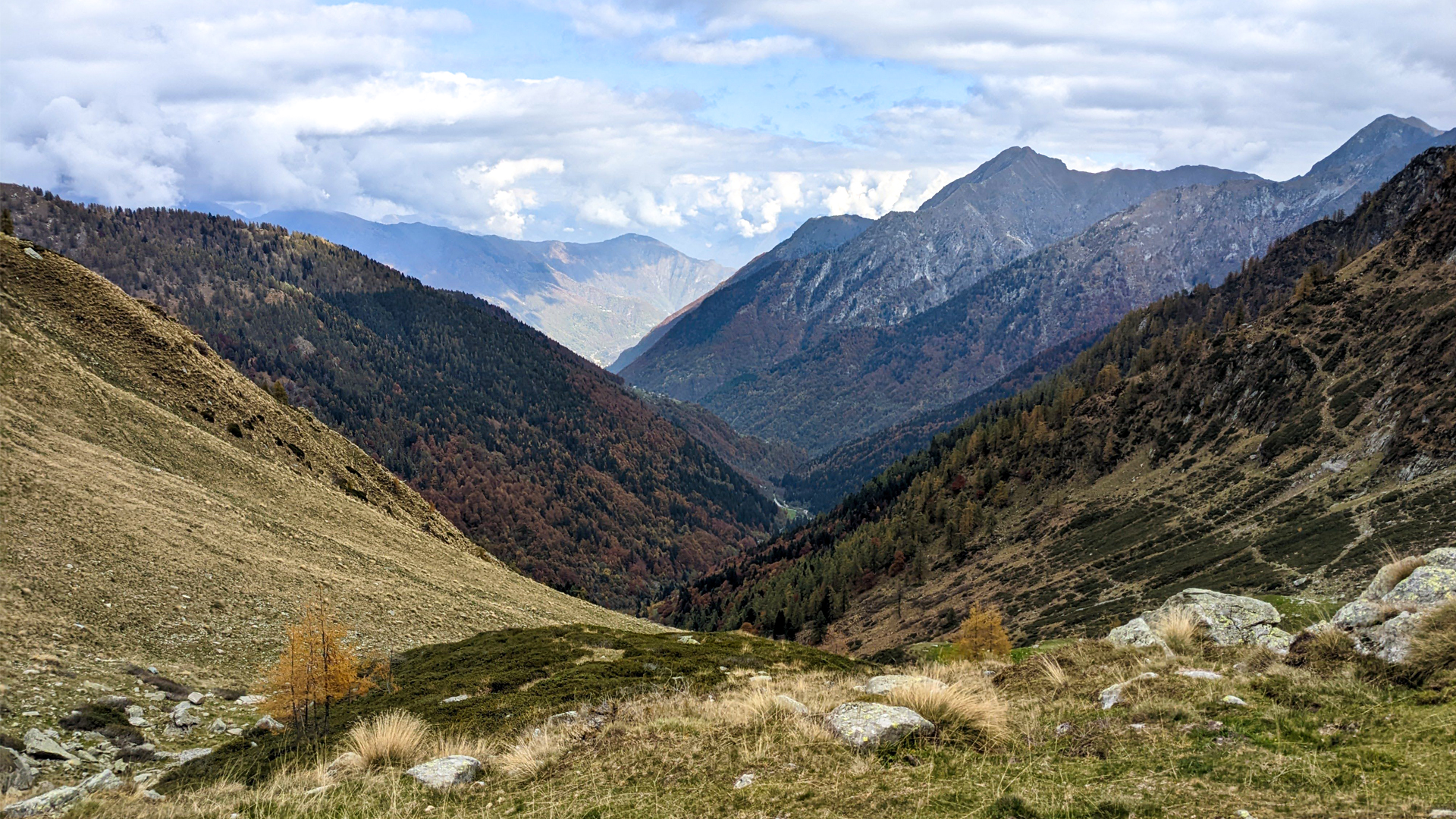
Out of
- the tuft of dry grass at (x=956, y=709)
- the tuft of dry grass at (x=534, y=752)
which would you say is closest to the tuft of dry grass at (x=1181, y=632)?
the tuft of dry grass at (x=956, y=709)

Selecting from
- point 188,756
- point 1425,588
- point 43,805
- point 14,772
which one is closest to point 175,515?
point 188,756

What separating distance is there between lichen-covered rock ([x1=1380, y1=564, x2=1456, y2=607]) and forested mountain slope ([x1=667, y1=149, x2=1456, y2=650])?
49870 millimetres

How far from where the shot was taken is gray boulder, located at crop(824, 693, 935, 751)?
13305mm

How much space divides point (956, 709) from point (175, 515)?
47618mm

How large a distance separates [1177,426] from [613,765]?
151 m

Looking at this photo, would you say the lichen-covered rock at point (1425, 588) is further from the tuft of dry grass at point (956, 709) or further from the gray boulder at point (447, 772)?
the gray boulder at point (447, 772)

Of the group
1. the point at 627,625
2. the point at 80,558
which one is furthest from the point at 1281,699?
the point at 627,625

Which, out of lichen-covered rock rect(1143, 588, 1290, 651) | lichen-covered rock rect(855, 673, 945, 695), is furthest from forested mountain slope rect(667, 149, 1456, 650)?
A: lichen-covered rock rect(855, 673, 945, 695)

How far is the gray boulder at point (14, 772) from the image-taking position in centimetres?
1789

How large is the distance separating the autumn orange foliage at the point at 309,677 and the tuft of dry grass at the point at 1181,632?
26.1 m

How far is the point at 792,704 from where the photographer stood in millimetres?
16531

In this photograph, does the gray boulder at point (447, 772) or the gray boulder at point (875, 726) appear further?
the gray boulder at point (447, 772)

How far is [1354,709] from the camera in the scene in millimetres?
12547

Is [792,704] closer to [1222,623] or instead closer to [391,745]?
[391,745]
